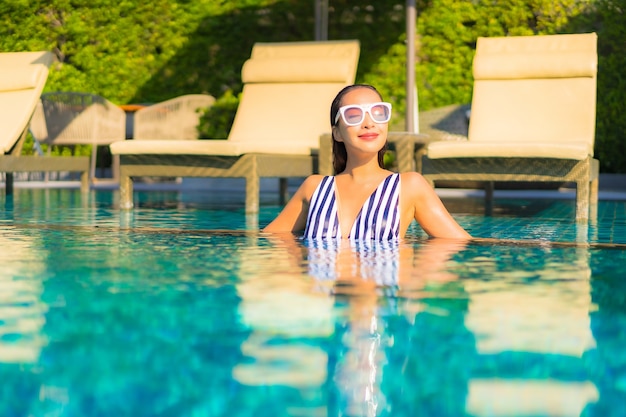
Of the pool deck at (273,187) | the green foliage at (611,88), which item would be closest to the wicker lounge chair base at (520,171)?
the pool deck at (273,187)

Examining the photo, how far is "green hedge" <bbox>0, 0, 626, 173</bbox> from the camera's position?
425 inches

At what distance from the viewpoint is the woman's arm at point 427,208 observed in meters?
3.48

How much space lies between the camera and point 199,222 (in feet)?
16.9

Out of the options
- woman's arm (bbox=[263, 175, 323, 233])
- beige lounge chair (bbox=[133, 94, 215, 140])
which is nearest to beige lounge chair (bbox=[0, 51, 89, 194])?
beige lounge chair (bbox=[133, 94, 215, 140])

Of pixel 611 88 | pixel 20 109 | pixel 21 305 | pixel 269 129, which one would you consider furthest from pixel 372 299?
pixel 611 88

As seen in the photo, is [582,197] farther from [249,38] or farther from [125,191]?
[249,38]

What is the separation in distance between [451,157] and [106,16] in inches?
337

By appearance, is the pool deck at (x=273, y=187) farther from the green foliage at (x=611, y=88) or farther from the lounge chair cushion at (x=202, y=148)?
the lounge chair cushion at (x=202, y=148)

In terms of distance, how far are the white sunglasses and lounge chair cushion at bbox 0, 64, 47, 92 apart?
17.2ft

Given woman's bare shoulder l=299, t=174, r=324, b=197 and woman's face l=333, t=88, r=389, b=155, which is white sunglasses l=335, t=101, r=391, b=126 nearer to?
woman's face l=333, t=88, r=389, b=155

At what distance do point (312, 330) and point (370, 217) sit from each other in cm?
161

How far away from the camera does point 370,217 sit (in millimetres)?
3447

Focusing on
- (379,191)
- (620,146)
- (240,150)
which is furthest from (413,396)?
(620,146)

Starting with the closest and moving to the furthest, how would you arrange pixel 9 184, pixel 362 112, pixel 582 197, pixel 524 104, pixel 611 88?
pixel 362 112 → pixel 582 197 → pixel 524 104 → pixel 9 184 → pixel 611 88
